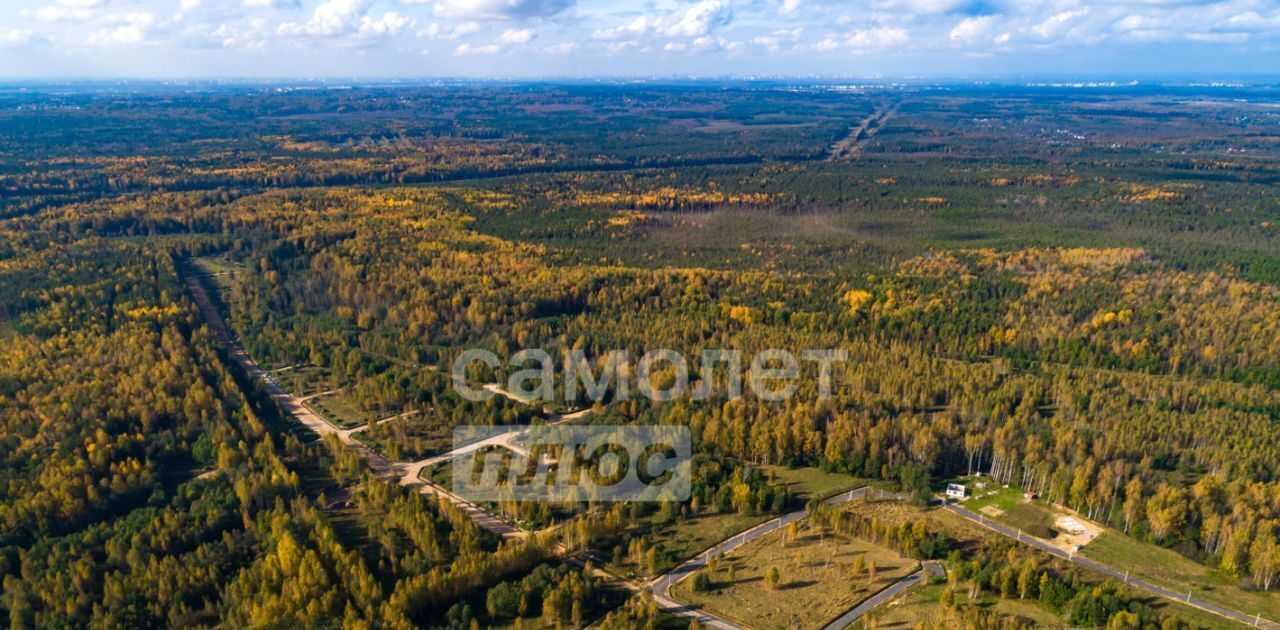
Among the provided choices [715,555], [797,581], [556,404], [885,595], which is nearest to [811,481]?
[715,555]

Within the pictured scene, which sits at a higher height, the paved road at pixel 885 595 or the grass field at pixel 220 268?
the grass field at pixel 220 268

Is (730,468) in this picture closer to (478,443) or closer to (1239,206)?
(478,443)

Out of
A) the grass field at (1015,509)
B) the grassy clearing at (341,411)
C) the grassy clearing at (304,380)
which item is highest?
the grassy clearing at (304,380)

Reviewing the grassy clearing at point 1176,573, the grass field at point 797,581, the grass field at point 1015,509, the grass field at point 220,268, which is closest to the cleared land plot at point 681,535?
the grass field at point 797,581

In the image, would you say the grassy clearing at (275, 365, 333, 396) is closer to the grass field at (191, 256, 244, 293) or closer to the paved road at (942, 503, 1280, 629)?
the grass field at (191, 256, 244, 293)

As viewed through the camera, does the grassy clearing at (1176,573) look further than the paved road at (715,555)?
Yes

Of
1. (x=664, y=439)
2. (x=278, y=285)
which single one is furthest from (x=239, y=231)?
(x=664, y=439)

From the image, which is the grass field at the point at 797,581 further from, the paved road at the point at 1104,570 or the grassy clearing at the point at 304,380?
the grassy clearing at the point at 304,380
